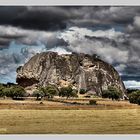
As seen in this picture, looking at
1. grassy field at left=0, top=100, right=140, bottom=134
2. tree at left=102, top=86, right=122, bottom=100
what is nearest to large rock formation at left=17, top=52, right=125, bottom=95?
tree at left=102, top=86, right=122, bottom=100

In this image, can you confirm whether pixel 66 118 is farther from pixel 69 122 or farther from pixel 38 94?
pixel 38 94

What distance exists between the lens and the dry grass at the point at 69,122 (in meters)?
20.3

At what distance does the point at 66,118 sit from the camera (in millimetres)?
20359

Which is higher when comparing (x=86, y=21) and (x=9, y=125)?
(x=86, y=21)

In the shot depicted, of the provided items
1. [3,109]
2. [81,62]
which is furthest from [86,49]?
[3,109]

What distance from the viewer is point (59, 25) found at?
2039 centimetres

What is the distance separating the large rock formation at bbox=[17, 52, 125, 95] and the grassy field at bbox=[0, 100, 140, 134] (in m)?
0.31

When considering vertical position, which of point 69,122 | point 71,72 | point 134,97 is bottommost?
point 69,122

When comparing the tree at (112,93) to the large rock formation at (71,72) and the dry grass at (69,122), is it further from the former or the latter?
the dry grass at (69,122)

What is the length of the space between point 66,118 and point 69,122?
0.27 feet

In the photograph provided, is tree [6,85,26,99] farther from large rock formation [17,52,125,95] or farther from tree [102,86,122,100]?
tree [102,86,122,100]

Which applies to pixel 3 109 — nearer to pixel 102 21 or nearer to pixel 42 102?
pixel 42 102

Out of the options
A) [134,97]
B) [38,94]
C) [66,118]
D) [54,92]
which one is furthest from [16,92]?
[134,97]

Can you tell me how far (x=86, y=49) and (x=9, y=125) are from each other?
165 cm
